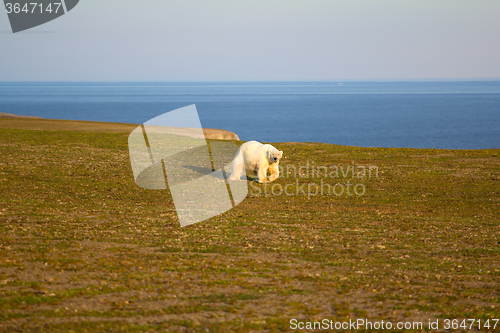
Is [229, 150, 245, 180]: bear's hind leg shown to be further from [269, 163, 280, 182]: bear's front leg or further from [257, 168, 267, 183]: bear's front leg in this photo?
[269, 163, 280, 182]: bear's front leg

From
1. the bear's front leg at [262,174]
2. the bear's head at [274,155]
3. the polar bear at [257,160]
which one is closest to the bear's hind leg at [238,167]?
the polar bear at [257,160]

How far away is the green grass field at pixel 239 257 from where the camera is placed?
842 centimetres

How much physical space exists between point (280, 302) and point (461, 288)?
429cm

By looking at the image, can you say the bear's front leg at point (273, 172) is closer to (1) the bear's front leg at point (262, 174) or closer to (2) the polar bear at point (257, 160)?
(2) the polar bear at point (257, 160)

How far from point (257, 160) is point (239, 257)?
12791 mm

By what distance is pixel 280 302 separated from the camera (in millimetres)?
8984

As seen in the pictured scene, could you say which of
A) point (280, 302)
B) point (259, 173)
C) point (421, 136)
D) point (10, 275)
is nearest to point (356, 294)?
point (280, 302)

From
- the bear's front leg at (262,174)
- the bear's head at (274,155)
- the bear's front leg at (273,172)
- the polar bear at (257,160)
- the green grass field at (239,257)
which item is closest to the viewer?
the green grass field at (239,257)

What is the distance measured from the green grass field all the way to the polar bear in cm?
134

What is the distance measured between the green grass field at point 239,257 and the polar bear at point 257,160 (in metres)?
1.34

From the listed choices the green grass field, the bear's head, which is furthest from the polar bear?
the green grass field

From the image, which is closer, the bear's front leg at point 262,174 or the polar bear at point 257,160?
the polar bear at point 257,160

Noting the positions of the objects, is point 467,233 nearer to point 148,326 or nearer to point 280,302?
point 280,302

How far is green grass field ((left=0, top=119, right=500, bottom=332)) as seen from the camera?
8422 millimetres
